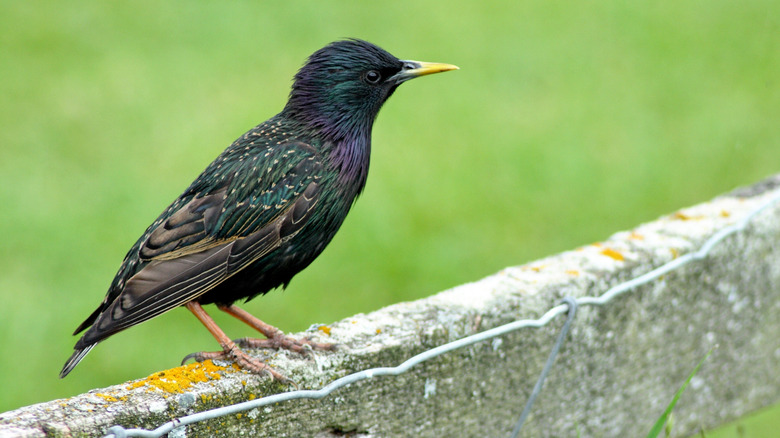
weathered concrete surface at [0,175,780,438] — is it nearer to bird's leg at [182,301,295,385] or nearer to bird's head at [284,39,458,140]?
bird's leg at [182,301,295,385]

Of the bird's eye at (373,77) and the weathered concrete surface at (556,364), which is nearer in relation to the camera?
the weathered concrete surface at (556,364)

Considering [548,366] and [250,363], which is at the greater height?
[548,366]

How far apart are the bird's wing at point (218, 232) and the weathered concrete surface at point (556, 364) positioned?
0.29m

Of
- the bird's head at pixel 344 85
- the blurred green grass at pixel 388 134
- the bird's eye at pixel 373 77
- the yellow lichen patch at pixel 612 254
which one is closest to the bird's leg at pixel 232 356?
the bird's head at pixel 344 85

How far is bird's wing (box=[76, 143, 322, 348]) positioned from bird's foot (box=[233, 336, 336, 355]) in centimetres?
21

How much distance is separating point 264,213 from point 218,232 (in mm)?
149

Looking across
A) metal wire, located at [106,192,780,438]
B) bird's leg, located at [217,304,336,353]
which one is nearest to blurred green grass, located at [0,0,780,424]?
bird's leg, located at [217,304,336,353]

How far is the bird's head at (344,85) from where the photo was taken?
A: 2.80 metres

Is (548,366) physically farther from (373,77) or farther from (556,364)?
(373,77)

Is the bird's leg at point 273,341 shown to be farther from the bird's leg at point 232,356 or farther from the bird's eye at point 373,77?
the bird's eye at point 373,77

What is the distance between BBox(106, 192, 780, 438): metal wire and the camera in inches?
72.5

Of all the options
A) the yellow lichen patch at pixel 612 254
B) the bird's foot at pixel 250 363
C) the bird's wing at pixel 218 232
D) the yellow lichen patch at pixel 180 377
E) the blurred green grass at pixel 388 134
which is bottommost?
the yellow lichen patch at pixel 180 377

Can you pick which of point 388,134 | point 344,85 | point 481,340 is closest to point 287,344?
point 481,340

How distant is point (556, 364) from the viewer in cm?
260
